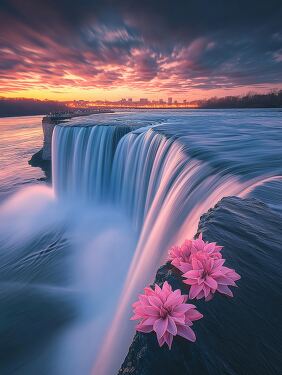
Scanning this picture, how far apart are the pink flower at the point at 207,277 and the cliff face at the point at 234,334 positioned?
91 mm

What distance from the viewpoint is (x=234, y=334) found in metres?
1.72

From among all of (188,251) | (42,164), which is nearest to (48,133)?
(42,164)

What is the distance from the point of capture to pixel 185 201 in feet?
19.1

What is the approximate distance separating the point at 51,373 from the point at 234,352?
5847mm

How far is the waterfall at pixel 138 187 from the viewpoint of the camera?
5.09m

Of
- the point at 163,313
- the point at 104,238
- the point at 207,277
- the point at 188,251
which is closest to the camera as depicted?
the point at 163,313

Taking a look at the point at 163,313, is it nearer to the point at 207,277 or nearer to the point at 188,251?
the point at 207,277

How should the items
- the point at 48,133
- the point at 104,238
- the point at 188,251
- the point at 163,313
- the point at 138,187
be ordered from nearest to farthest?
the point at 163,313, the point at 188,251, the point at 104,238, the point at 138,187, the point at 48,133

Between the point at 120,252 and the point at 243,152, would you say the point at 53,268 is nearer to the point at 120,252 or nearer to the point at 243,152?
the point at 120,252

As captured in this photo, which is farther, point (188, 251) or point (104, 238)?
point (104, 238)

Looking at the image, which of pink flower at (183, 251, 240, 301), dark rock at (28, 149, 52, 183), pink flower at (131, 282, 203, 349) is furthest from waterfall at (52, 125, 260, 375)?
dark rock at (28, 149, 52, 183)

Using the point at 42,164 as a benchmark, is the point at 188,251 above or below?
above

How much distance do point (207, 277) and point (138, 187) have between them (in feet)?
33.6

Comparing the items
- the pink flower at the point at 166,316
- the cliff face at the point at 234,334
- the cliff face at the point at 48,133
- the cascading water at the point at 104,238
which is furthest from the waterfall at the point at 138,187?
the cliff face at the point at 48,133
